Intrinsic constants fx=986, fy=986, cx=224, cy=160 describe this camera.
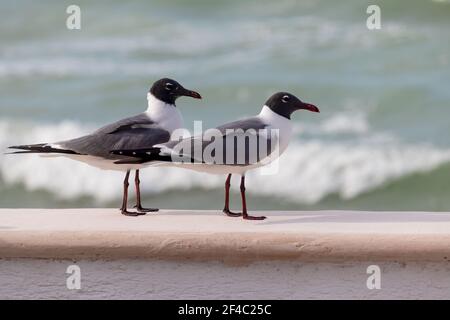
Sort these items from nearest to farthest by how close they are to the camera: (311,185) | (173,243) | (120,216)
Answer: (173,243), (120,216), (311,185)

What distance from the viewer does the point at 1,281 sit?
267 cm

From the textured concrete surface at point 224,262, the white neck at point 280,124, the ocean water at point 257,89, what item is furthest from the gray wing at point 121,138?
Answer: the ocean water at point 257,89

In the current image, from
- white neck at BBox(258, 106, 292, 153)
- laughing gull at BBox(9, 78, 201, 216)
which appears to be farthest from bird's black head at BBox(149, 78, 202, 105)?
white neck at BBox(258, 106, 292, 153)

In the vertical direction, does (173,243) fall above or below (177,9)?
below

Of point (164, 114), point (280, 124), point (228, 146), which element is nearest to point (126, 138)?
point (164, 114)

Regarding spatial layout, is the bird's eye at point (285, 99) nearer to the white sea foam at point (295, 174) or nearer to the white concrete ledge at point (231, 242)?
the white concrete ledge at point (231, 242)

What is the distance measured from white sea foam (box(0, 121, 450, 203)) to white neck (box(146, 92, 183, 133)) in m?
2.84

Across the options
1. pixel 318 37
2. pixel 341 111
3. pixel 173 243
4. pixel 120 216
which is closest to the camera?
pixel 173 243

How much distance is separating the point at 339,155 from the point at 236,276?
12.4 feet

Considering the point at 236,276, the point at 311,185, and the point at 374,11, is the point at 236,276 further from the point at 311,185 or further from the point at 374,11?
the point at 374,11

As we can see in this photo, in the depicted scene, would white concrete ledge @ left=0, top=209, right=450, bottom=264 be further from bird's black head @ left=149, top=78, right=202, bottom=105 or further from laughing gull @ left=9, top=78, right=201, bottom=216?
bird's black head @ left=149, top=78, right=202, bottom=105

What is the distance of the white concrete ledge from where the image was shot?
101 inches

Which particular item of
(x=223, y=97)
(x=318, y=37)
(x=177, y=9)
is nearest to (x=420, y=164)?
(x=223, y=97)

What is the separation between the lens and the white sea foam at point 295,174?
6.08m
